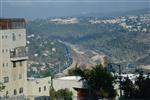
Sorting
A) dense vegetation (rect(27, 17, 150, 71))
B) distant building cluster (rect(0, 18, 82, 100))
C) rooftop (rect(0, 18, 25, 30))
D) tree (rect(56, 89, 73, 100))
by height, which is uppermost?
rooftop (rect(0, 18, 25, 30))

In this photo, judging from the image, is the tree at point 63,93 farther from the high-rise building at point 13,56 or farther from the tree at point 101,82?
the tree at point 101,82

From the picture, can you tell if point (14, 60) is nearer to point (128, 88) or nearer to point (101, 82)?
point (101, 82)

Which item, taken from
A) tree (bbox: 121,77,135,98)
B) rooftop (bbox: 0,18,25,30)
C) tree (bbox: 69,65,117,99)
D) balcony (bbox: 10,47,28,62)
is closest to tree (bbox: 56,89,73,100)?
balcony (bbox: 10,47,28,62)

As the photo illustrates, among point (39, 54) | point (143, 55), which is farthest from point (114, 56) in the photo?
point (39, 54)

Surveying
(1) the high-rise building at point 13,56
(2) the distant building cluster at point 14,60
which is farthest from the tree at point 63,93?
(1) the high-rise building at point 13,56

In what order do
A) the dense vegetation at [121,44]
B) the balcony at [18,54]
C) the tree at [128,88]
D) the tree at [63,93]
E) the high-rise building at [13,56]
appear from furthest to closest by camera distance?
the dense vegetation at [121,44]
the tree at [63,93]
the balcony at [18,54]
the high-rise building at [13,56]
the tree at [128,88]

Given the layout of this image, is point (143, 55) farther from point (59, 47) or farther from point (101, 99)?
point (101, 99)

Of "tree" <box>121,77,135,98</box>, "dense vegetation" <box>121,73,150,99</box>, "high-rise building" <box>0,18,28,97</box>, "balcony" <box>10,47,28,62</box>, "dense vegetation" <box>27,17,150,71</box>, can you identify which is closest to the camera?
"dense vegetation" <box>121,73,150,99</box>

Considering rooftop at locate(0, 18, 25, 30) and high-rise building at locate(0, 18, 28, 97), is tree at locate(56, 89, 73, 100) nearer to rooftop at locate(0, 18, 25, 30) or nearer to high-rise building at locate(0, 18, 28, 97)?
high-rise building at locate(0, 18, 28, 97)
